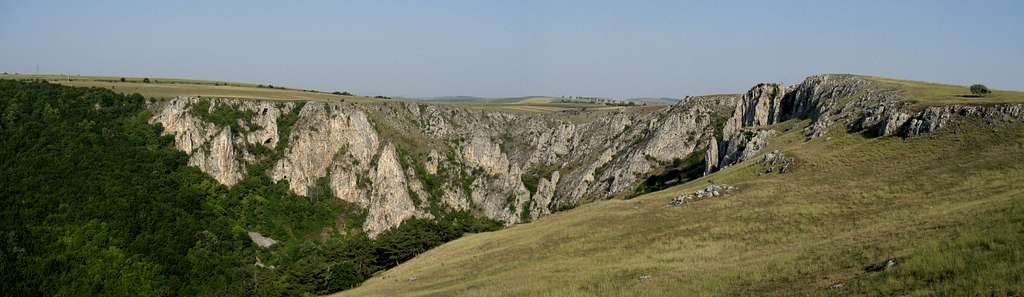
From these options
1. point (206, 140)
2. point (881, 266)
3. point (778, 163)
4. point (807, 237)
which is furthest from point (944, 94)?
point (206, 140)

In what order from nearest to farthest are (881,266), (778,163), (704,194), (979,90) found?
(881,266) < (704,194) < (778,163) < (979,90)

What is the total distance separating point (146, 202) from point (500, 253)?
122818 mm

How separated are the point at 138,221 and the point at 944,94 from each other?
15246 cm

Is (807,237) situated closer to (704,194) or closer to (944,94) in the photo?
(704,194)

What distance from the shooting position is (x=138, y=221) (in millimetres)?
132625

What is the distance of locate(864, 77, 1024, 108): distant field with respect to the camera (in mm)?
70881

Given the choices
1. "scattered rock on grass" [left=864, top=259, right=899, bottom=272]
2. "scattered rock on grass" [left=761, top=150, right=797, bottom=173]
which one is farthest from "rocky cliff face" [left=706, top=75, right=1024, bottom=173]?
"scattered rock on grass" [left=864, top=259, right=899, bottom=272]

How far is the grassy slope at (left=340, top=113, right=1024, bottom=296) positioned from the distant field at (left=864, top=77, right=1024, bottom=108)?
39.9ft

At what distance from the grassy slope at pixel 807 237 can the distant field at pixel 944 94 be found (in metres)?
12.2

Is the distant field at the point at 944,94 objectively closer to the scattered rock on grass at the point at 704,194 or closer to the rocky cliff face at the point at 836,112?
the rocky cliff face at the point at 836,112

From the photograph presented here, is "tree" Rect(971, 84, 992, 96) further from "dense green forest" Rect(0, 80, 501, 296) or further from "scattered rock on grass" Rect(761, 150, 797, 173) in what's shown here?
"dense green forest" Rect(0, 80, 501, 296)

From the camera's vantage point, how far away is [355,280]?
258 ft

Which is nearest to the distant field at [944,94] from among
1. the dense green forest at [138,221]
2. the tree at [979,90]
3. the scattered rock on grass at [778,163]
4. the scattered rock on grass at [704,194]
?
the tree at [979,90]

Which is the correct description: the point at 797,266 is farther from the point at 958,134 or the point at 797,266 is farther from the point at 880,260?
the point at 958,134
